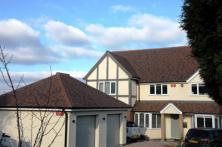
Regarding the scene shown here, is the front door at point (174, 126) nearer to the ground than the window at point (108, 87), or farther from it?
nearer to the ground

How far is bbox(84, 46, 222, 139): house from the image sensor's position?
3356 centimetres

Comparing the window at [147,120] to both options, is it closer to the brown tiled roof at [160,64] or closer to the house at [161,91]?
the house at [161,91]

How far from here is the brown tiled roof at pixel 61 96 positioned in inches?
837

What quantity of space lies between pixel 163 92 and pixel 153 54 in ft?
20.6

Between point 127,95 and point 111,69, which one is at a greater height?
point 111,69

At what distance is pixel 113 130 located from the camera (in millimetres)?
26656

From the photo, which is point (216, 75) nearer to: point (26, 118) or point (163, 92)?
point (26, 118)

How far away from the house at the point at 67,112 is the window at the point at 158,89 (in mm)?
10495

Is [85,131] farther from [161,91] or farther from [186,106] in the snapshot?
[161,91]

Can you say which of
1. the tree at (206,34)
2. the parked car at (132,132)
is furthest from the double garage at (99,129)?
the tree at (206,34)

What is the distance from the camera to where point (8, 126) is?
2248 cm

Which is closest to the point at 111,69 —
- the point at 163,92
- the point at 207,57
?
the point at 163,92

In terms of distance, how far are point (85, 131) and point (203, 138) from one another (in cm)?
740

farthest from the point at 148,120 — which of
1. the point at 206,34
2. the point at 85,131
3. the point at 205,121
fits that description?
the point at 206,34
